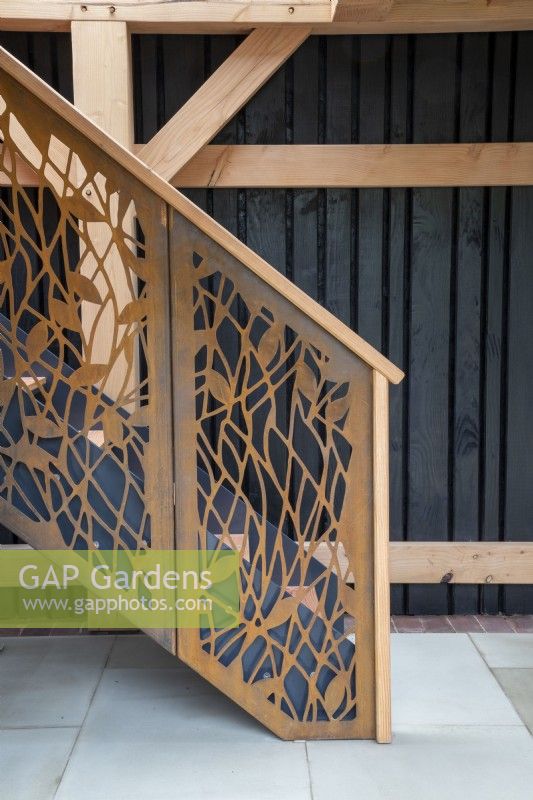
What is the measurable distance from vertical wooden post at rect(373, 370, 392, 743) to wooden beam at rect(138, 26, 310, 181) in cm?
145

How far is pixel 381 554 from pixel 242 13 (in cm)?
222

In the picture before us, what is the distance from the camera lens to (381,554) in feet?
8.80

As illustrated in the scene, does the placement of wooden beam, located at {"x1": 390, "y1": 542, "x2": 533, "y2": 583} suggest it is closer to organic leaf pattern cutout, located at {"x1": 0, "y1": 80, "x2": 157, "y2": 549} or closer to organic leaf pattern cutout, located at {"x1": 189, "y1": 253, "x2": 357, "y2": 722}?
organic leaf pattern cutout, located at {"x1": 189, "y1": 253, "x2": 357, "y2": 722}

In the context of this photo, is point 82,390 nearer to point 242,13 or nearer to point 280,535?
point 280,535

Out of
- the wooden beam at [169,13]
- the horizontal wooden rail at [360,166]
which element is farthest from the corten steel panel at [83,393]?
the horizontal wooden rail at [360,166]

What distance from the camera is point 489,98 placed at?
3664 millimetres

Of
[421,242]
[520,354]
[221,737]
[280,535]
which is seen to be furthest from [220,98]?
[221,737]

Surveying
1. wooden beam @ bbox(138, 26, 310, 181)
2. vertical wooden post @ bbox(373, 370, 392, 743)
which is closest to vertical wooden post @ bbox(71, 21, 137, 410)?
wooden beam @ bbox(138, 26, 310, 181)

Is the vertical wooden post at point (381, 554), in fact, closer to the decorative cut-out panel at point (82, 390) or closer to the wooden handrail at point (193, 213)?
the wooden handrail at point (193, 213)

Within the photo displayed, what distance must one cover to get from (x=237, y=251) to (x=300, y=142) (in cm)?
133

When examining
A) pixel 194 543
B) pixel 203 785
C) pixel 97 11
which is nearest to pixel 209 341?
pixel 194 543

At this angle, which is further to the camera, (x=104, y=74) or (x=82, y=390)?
(x=104, y=74)

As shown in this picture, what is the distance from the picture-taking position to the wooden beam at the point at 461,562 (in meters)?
3.84

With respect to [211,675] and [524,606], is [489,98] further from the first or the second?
[211,675]
